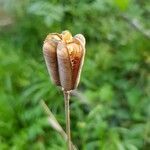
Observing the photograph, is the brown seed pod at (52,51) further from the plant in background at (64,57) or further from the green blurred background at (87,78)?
the green blurred background at (87,78)

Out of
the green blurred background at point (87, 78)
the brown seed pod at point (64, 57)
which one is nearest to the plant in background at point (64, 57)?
the brown seed pod at point (64, 57)

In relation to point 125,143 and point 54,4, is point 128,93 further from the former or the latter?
point 54,4

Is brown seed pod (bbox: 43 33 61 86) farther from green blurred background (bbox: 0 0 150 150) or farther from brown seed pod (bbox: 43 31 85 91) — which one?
green blurred background (bbox: 0 0 150 150)

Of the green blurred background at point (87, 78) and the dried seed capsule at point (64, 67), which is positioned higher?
the dried seed capsule at point (64, 67)

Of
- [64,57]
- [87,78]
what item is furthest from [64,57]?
[87,78]

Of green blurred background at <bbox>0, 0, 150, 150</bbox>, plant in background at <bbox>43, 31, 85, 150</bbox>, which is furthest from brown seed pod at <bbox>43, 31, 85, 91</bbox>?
green blurred background at <bbox>0, 0, 150, 150</bbox>

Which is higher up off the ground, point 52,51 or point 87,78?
point 52,51

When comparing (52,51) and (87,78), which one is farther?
(87,78)

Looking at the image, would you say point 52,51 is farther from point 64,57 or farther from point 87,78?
point 87,78
